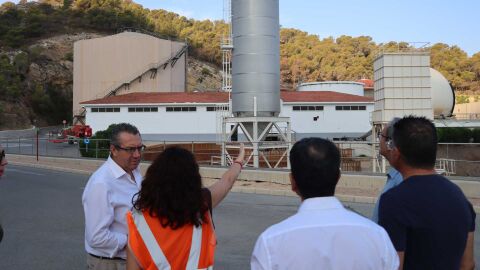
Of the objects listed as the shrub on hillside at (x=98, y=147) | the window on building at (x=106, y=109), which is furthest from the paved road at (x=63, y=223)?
the window on building at (x=106, y=109)

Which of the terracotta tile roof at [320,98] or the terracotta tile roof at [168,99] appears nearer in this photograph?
the terracotta tile roof at [320,98]

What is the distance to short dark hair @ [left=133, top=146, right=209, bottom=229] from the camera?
289 centimetres

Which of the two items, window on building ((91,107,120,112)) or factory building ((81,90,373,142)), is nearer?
factory building ((81,90,373,142))

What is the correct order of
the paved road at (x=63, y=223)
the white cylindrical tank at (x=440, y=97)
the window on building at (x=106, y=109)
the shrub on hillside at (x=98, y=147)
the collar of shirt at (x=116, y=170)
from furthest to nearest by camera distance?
the window on building at (x=106, y=109) → the white cylindrical tank at (x=440, y=97) → the shrub on hillside at (x=98, y=147) → the paved road at (x=63, y=223) → the collar of shirt at (x=116, y=170)

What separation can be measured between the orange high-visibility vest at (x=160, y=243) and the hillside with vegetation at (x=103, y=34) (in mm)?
63731

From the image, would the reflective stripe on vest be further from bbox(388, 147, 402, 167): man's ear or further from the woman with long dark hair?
bbox(388, 147, 402, 167): man's ear

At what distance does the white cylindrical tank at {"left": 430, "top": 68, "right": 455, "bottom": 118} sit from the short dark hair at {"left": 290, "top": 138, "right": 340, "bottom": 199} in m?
37.2

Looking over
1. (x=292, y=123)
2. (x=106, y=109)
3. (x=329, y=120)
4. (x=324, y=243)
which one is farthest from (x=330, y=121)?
(x=324, y=243)

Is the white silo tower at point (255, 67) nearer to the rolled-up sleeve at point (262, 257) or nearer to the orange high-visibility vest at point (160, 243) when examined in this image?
the orange high-visibility vest at point (160, 243)

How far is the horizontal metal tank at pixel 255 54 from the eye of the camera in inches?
885

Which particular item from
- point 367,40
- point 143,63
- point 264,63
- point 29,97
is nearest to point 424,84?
point 264,63

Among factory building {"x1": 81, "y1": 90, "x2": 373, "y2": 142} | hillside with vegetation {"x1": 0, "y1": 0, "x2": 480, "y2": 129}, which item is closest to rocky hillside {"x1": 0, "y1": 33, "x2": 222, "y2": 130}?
hillside with vegetation {"x1": 0, "y1": 0, "x2": 480, "y2": 129}

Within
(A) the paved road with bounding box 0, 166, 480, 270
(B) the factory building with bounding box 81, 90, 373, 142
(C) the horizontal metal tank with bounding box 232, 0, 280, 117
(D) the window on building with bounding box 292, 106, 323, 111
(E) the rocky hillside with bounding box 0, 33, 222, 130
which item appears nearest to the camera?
(A) the paved road with bounding box 0, 166, 480, 270

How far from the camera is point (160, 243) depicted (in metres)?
2.89
